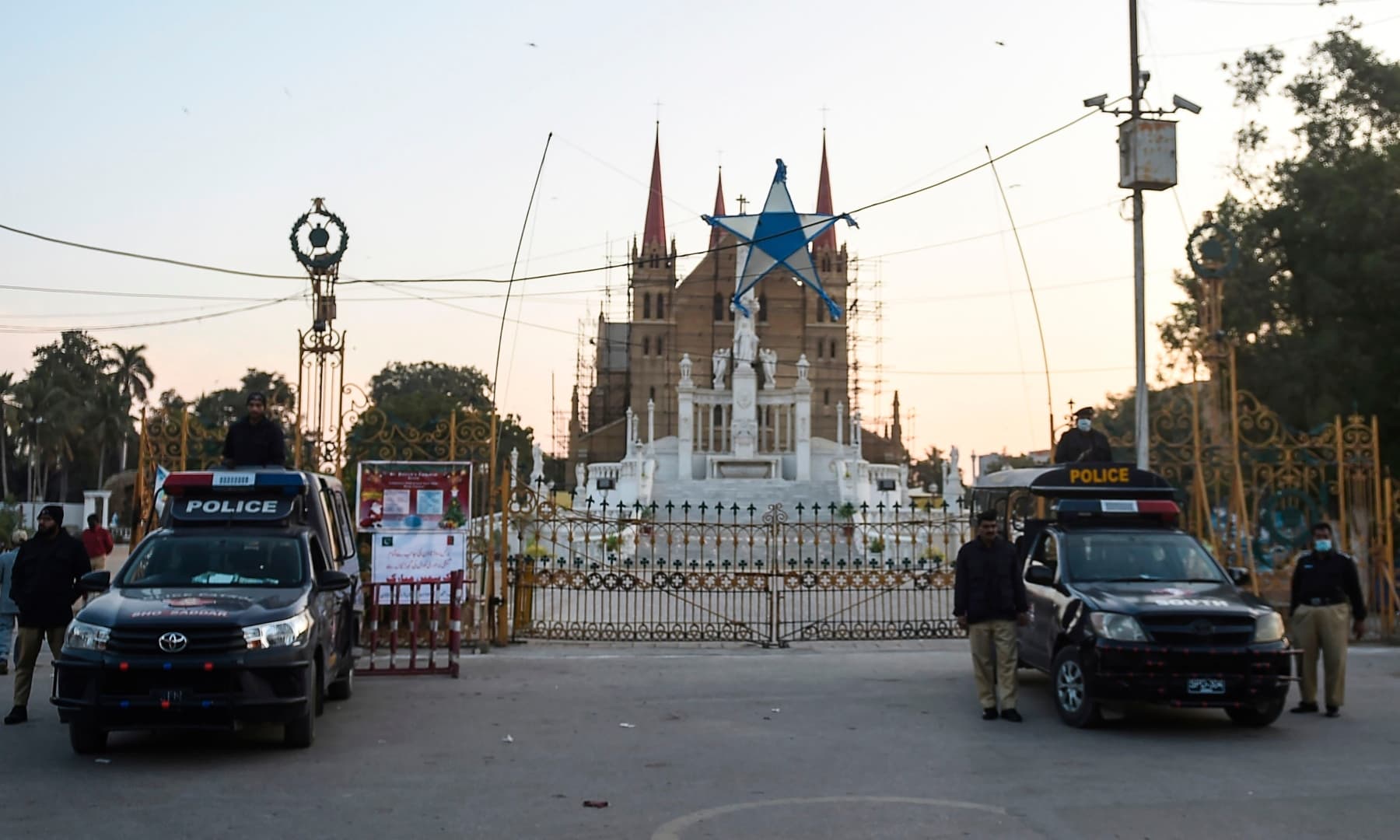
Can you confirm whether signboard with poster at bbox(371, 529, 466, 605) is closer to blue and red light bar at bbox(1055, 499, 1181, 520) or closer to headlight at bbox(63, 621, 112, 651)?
headlight at bbox(63, 621, 112, 651)

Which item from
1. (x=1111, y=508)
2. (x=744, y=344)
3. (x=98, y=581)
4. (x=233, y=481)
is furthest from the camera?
(x=744, y=344)

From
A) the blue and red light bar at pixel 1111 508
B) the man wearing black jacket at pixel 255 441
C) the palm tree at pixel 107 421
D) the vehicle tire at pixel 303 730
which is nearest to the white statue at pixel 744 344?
the palm tree at pixel 107 421

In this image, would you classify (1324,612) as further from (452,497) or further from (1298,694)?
(452,497)

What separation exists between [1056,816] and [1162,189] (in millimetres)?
12233

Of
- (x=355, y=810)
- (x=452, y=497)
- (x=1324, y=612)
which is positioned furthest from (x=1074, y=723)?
(x=452, y=497)

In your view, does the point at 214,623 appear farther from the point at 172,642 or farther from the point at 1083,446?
the point at 1083,446

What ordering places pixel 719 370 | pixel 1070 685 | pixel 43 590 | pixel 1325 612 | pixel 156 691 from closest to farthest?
1. pixel 156 691
2. pixel 43 590
3. pixel 1070 685
4. pixel 1325 612
5. pixel 719 370

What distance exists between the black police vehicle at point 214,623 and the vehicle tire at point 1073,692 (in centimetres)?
584

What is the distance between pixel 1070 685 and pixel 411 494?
8.41 metres

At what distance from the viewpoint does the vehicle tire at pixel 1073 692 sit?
10.3m

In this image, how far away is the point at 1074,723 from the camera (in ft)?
34.7

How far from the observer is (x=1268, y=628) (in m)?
10.1

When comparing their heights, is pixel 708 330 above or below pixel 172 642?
above

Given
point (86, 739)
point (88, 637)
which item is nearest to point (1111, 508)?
point (88, 637)
